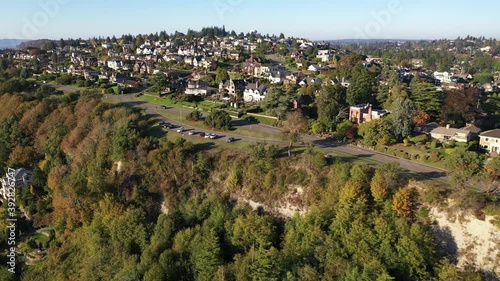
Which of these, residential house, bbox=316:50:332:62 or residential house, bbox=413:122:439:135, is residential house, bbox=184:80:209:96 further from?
residential house, bbox=316:50:332:62

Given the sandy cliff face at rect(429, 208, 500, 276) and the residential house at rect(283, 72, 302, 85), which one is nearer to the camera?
the sandy cliff face at rect(429, 208, 500, 276)

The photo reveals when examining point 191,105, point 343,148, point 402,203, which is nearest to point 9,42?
point 191,105

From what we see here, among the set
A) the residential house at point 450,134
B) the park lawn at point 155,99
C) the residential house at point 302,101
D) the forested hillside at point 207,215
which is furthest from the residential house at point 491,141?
the park lawn at point 155,99

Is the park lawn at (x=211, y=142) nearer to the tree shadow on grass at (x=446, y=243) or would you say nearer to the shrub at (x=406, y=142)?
the shrub at (x=406, y=142)

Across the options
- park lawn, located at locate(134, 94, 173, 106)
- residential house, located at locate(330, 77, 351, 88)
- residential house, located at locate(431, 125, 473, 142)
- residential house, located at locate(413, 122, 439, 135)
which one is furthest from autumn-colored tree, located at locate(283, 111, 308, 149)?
park lawn, located at locate(134, 94, 173, 106)

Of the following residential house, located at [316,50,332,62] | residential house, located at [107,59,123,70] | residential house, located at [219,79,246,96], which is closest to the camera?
residential house, located at [219,79,246,96]

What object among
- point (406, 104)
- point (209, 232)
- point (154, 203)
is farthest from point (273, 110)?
point (209, 232)

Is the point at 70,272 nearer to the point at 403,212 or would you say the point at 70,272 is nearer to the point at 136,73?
the point at 403,212
